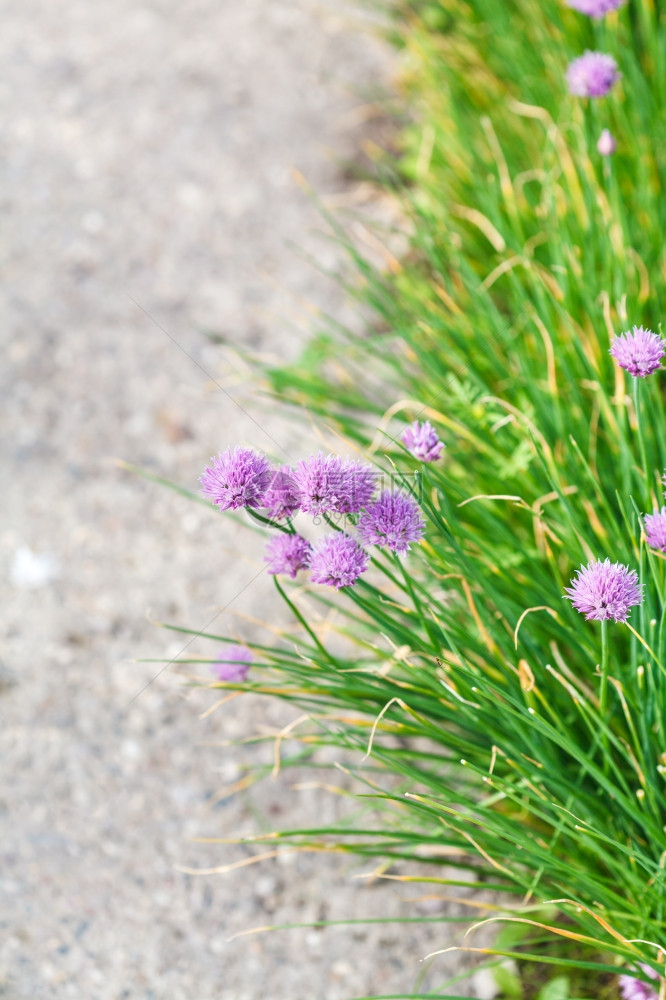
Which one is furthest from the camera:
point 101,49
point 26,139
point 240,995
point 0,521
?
point 101,49

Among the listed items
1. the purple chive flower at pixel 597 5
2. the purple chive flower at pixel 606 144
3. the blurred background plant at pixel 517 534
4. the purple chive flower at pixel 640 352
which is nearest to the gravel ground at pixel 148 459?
the blurred background plant at pixel 517 534

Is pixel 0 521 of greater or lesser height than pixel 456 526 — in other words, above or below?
above

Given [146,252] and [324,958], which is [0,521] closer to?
[146,252]

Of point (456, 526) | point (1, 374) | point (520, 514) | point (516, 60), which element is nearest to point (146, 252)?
point (1, 374)

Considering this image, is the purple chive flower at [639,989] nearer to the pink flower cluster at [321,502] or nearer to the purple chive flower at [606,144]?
the pink flower cluster at [321,502]

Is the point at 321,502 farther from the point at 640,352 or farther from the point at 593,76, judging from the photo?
the point at 593,76

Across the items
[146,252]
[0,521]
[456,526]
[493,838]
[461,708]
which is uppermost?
[146,252]
